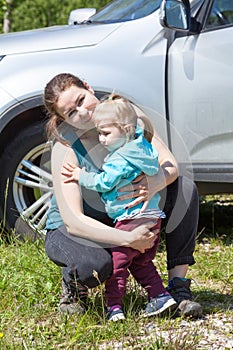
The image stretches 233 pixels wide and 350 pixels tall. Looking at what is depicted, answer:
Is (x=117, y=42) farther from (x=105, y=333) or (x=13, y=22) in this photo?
(x=13, y=22)

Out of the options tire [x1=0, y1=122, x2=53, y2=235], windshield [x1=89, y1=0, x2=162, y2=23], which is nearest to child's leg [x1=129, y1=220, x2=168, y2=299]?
tire [x1=0, y1=122, x2=53, y2=235]

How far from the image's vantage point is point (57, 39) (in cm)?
499

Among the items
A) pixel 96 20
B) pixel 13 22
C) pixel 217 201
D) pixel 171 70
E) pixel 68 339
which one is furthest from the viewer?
pixel 13 22

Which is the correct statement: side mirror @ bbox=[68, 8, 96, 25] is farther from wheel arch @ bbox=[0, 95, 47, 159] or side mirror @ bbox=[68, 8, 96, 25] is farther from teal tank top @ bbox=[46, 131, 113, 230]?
teal tank top @ bbox=[46, 131, 113, 230]

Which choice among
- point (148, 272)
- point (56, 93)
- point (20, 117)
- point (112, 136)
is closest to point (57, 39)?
point (20, 117)

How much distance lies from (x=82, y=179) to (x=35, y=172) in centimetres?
155

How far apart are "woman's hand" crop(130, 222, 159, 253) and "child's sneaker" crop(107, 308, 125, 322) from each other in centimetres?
29

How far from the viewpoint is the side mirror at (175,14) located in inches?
187

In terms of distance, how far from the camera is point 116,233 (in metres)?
3.42

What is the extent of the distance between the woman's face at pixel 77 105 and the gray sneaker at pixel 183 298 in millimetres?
881

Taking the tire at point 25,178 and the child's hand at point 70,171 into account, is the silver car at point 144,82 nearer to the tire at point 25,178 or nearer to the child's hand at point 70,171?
the tire at point 25,178

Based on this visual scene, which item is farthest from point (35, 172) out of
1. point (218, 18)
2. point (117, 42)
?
point (218, 18)

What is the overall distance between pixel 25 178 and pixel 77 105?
1633 millimetres

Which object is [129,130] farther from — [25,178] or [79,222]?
[25,178]
